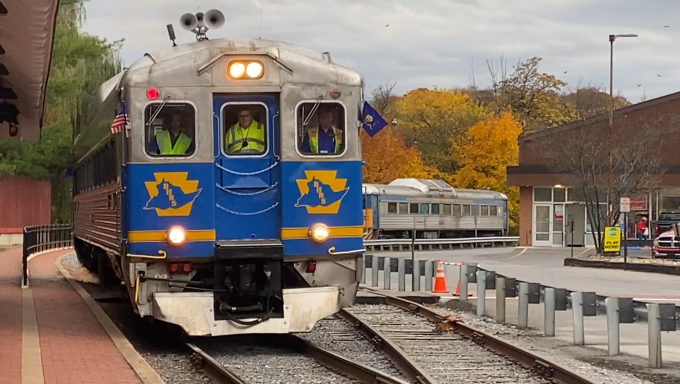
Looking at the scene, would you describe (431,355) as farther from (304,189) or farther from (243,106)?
(243,106)

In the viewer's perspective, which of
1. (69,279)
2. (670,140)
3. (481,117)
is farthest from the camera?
(481,117)

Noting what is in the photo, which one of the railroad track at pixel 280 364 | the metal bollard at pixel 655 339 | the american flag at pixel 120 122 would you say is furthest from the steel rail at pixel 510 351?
the american flag at pixel 120 122

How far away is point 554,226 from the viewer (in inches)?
1977

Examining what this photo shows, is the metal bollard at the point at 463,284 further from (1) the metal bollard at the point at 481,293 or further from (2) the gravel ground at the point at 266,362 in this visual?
(2) the gravel ground at the point at 266,362

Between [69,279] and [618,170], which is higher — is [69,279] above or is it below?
below

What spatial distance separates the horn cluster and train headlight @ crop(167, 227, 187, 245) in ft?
12.2

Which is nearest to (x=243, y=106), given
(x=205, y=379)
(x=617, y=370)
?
(x=205, y=379)

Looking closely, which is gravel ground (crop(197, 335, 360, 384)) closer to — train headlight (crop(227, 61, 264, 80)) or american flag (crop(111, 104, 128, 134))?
american flag (crop(111, 104, 128, 134))

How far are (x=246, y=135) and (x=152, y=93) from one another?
3.66 ft

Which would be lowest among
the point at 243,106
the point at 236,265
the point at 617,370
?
the point at 617,370

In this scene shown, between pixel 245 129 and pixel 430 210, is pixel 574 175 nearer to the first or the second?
pixel 430 210

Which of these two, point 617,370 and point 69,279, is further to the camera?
point 69,279

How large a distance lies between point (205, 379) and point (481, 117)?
2480 inches

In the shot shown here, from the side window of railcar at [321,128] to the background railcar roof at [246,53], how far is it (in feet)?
1.07
